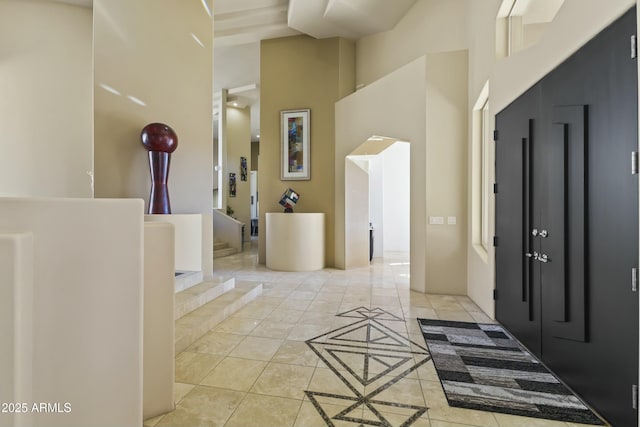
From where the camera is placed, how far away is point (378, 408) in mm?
1873

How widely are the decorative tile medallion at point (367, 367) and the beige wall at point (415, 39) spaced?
166 inches

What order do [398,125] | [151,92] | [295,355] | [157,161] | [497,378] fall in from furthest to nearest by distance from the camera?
[398,125]
[151,92]
[157,161]
[295,355]
[497,378]

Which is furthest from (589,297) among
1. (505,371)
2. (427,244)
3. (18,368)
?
(18,368)

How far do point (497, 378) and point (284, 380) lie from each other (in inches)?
62.1

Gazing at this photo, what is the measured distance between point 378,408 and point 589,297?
1.54 meters

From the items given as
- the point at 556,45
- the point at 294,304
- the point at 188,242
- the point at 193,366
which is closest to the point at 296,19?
the point at 188,242

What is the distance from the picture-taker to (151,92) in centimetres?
383

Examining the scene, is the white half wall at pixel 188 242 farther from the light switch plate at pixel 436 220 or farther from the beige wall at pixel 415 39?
the beige wall at pixel 415 39

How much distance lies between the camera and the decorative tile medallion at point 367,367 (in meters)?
1.81

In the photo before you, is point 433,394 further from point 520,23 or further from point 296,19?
point 296,19

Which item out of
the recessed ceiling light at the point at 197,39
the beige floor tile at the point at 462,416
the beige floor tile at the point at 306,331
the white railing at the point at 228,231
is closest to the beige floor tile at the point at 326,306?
the beige floor tile at the point at 306,331

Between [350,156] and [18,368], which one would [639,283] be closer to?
[18,368]

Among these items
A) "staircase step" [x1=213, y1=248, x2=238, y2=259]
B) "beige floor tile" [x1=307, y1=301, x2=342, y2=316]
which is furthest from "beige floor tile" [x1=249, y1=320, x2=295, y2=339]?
"staircase step" [x1=213, y1=248, x2=238, y2=259]

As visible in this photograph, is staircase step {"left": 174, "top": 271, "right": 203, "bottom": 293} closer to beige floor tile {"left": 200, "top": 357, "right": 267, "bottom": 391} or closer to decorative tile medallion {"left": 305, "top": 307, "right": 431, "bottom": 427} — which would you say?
beige floor tile {"left": 200, "top": 357, "right": 267, "bottom": 391}
